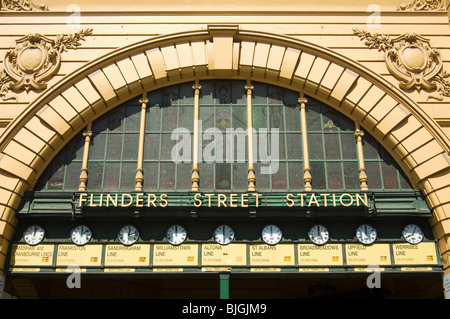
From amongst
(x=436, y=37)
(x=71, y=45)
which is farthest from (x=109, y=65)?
(x=436, y=37)

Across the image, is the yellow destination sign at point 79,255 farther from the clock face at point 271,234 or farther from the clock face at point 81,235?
the clock face at point 271,234

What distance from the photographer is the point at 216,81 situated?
22.3m

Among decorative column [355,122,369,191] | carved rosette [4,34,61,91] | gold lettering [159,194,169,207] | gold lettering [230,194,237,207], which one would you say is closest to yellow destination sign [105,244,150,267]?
gold lettering [159,194,169,207]

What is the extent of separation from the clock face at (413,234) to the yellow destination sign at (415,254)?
182mm

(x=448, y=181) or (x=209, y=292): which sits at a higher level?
(x=448, y=181)

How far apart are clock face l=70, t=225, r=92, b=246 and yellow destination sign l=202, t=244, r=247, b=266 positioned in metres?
4.45

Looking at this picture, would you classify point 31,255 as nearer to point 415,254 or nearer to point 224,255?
point 224,255

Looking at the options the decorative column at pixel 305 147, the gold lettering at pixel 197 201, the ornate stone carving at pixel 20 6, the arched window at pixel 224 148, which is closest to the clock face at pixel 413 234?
the arched window at pixel 224 148

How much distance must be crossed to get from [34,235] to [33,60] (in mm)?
7304

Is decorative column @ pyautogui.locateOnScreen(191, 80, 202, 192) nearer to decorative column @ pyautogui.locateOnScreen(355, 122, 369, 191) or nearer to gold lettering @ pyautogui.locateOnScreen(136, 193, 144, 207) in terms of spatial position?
gold lettering @ pyautogui.locateOnScreen(136, 193, 144, 207)

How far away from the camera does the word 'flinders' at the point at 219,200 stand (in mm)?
19266

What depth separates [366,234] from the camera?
19656 mm
